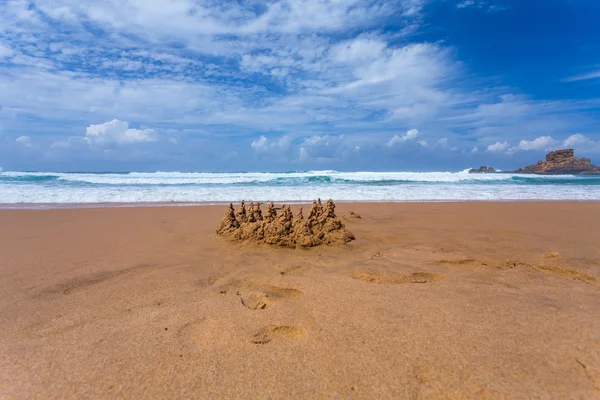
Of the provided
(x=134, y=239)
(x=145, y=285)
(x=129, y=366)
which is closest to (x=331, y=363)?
(x=129, y=366)

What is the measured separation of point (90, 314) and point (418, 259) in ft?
9.51

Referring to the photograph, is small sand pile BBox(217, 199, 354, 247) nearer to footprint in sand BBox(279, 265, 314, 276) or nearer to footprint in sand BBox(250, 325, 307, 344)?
footprint in sand BBox(279, 265, 314, 276)

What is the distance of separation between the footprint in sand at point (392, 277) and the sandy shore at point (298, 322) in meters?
0.02

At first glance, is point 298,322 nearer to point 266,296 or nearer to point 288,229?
point 266,296

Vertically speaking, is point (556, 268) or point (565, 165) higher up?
point (565, 165)

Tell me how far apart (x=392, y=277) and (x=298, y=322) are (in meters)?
1.15

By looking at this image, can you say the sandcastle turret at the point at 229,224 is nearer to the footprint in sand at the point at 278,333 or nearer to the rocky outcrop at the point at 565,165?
the footprint in sand at the point at 278,333

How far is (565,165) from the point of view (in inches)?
1769

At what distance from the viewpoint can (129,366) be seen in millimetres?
1547

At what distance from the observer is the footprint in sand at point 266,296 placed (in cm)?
228

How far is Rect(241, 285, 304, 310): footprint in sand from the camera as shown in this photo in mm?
2279

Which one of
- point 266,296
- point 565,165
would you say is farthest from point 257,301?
point 565,165

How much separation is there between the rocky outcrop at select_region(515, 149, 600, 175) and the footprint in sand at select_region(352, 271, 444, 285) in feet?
167

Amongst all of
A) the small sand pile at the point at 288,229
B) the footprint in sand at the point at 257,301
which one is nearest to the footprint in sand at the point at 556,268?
the small sand pile at the point at 288,229
